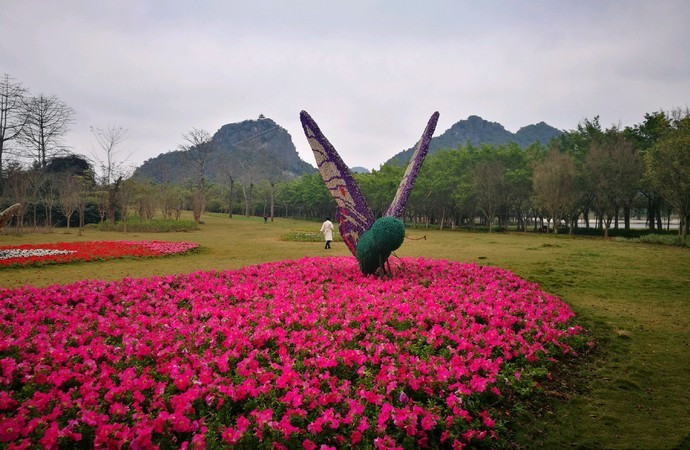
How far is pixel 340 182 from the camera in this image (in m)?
8.38

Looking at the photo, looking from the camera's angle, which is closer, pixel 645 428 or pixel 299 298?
pixel 645 428

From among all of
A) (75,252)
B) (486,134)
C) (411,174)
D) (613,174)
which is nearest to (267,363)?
(411,174)

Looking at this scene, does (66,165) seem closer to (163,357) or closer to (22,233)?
(22,233)

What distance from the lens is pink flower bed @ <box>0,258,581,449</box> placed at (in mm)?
2865

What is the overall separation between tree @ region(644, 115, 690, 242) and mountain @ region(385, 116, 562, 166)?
373ft

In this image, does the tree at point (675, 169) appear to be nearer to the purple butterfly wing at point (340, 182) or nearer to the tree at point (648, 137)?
the tree at point (648, 137)

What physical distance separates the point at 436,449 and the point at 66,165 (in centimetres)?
4739

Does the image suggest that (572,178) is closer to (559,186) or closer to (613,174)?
(559,186)

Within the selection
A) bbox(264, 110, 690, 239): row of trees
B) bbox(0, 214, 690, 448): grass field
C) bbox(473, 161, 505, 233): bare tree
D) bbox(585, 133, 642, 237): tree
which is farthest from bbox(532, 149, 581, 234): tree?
bbox(0, 214, 690, 448): grass field

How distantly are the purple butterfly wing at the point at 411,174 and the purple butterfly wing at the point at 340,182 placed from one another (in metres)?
0.62

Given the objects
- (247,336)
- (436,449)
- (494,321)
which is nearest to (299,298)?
(247,336)

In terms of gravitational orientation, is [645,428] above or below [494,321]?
below

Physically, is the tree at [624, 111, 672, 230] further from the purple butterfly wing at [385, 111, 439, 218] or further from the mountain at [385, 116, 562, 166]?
the mountain at [385, 116, 562, 166]

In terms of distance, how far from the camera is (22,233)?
2383cm
